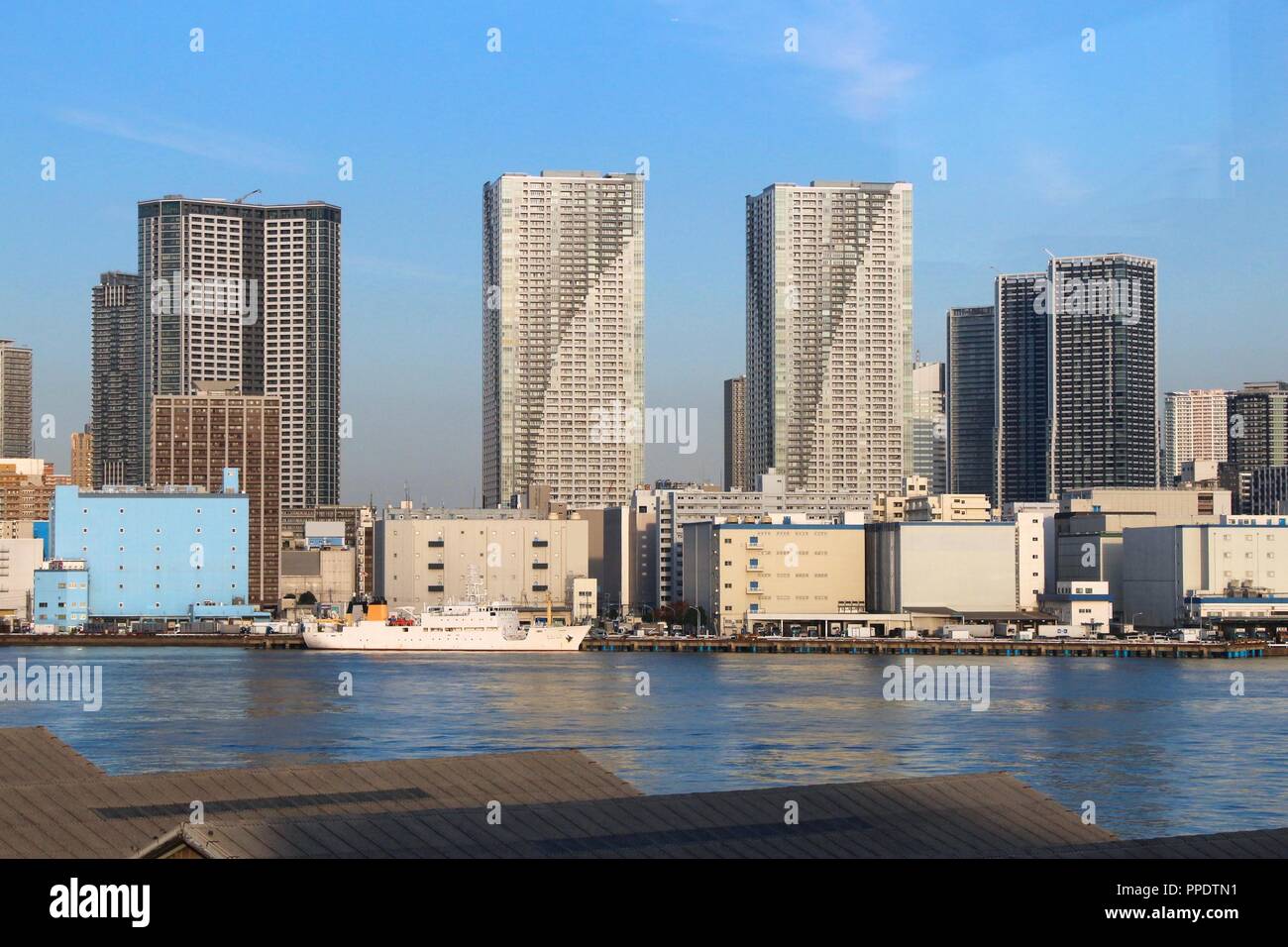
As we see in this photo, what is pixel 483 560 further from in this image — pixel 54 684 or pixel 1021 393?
pixel 1021 393

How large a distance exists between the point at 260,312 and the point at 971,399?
2508 inches

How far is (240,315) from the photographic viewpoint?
159750 millimetres

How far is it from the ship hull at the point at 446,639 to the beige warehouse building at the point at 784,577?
12.3m

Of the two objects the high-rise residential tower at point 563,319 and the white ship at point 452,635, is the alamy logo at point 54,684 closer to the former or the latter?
the white ship at point 452,635

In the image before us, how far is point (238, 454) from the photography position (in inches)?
5074

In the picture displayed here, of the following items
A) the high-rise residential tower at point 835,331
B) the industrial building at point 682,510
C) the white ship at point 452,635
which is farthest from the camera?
the high-rise residential tower at point 835,331

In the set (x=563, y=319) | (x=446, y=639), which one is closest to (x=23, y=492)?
(x=563, y=319)

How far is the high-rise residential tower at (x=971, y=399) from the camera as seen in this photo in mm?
163500

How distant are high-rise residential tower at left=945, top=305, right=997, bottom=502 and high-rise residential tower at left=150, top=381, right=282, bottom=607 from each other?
62.6 m

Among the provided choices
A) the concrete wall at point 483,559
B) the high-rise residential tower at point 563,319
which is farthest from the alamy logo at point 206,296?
the concrete wall at point 483,559

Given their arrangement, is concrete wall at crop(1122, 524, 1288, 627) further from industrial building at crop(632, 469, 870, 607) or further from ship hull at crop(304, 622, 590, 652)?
ship hull at crop(304, 622, 590, 652)
